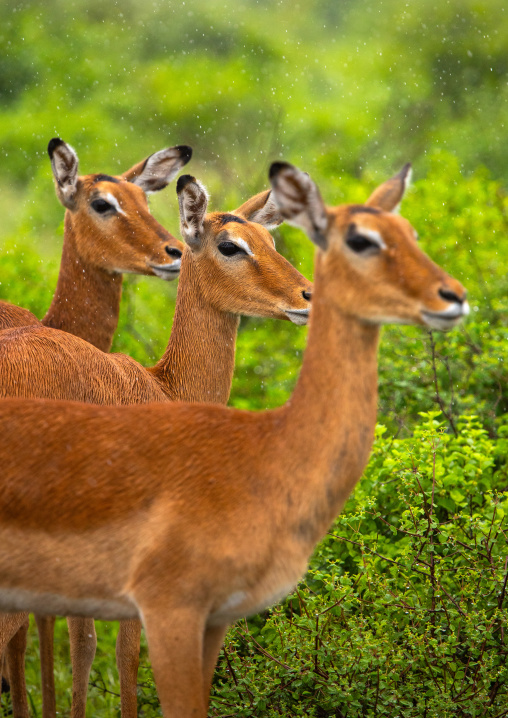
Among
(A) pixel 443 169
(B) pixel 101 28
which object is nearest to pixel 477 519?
(A) pixel 443 169

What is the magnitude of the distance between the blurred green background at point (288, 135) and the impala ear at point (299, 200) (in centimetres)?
208

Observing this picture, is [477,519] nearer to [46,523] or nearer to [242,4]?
[46,523]

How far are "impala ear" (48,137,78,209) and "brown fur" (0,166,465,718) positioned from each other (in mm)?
2915

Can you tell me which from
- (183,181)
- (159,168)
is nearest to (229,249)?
(183,181)

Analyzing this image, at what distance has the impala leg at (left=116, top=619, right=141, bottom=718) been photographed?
489 cm

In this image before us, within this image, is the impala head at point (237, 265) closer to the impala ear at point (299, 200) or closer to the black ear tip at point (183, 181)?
the black ear tip at point (183, 181)

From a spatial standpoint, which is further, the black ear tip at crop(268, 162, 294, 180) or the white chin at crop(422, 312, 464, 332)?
the black ear tip at crop(268, 162, 294, 180)

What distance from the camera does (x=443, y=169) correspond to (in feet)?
38.6

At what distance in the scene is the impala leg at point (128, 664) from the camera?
4.89 meters

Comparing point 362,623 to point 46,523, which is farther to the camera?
point 362,623

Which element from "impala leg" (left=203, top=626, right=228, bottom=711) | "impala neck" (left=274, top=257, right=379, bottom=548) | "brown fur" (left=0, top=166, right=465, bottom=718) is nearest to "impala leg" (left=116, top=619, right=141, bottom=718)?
"impala leg" (left=203, top=626, right=228, bottom=711)

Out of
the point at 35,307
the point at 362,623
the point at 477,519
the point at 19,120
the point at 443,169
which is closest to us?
the point at 362,623

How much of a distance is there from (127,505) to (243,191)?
355 inches

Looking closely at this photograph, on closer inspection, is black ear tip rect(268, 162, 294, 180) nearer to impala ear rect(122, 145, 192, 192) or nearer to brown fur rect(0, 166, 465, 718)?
brown fur rect(0, 166, 465, 718)
